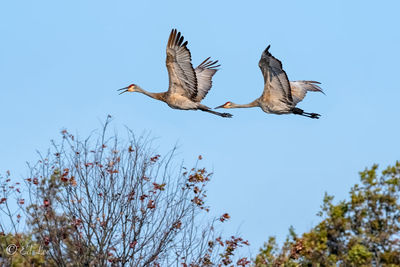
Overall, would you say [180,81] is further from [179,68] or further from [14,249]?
[14,249]

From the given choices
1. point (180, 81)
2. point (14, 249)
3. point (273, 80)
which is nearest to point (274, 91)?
point (273, 80)

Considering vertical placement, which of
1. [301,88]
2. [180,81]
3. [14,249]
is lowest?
[14,249]

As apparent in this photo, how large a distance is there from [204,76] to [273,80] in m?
4.31

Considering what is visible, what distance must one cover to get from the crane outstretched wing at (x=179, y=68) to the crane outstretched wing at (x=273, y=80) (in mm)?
1689

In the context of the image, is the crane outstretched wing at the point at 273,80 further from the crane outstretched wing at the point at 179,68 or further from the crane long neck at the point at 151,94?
the crane long neck at the point at 151,94

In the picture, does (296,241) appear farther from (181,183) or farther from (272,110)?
(272,110)

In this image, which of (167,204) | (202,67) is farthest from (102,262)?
(202,67)

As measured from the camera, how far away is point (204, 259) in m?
11.9

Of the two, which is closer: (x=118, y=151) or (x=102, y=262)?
(x=102, y=262)

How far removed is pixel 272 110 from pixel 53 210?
674 cm

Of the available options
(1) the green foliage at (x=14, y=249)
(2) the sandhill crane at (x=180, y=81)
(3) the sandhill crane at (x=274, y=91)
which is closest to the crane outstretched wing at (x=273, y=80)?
(3) the sandhill crane at (x=274, y=91)

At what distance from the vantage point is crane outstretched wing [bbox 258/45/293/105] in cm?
1538

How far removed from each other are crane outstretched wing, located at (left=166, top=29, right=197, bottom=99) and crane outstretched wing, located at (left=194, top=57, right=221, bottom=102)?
2.20 metres

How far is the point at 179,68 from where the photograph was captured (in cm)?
1631
